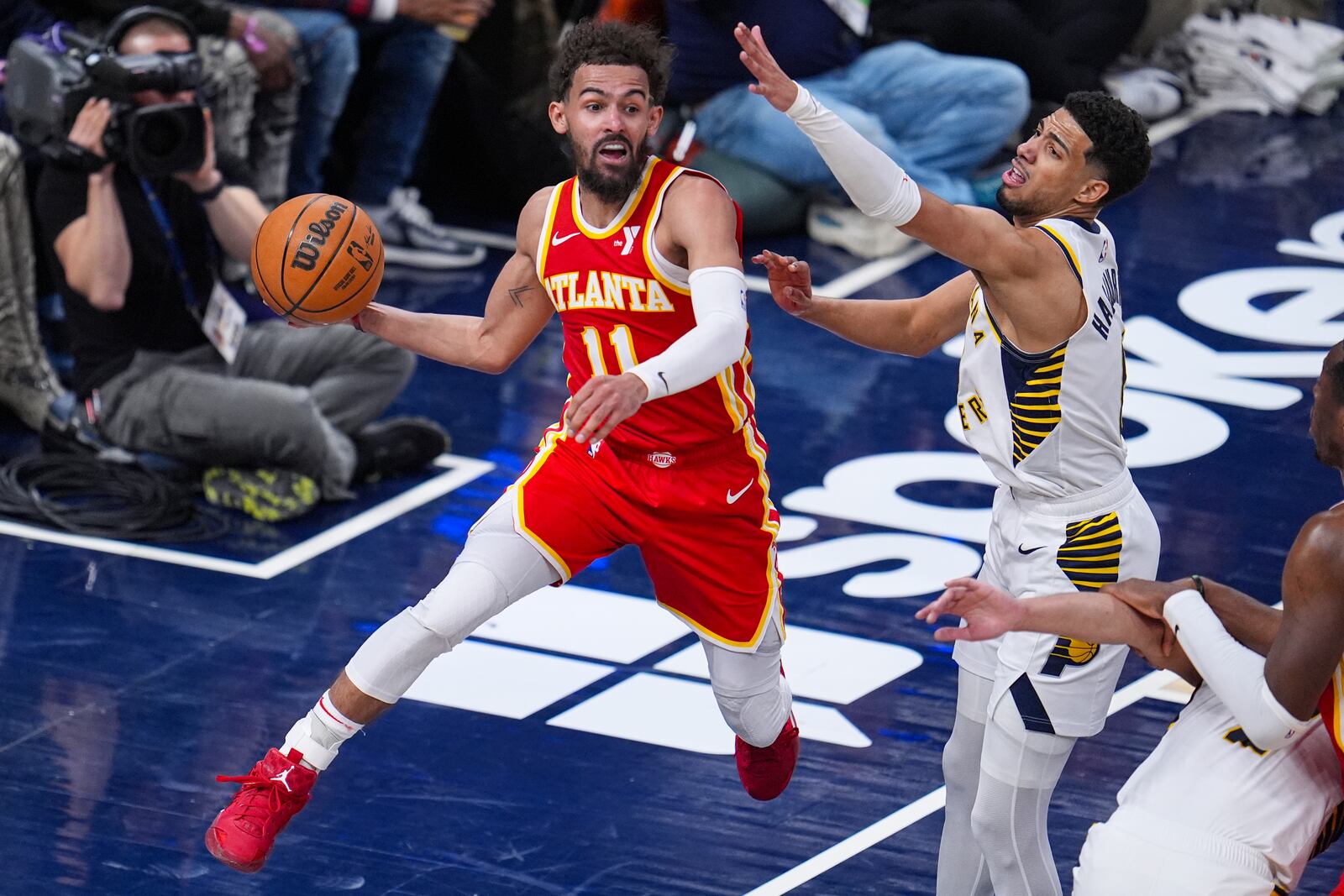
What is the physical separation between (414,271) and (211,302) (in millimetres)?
2370

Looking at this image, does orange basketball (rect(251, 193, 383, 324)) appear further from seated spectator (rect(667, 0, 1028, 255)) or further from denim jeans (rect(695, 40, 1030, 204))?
denim jeans (rect(695, 40, 1030, 204))

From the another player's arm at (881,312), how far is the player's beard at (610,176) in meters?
0.35

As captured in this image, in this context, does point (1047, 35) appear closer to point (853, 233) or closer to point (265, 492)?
point (853, 233)

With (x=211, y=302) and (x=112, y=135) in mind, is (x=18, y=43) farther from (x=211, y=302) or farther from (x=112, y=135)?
(x=211, y=302)

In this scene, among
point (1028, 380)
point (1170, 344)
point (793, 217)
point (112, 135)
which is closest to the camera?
point (1028, 380)

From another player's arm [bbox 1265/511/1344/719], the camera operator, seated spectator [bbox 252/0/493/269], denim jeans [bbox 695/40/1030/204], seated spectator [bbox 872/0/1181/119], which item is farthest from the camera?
seated spectator [bbox 872/0/1181/119]

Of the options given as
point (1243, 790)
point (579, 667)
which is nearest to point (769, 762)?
point (579, 667)

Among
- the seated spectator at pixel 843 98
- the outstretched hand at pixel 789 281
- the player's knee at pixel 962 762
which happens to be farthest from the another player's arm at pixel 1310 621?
the seated spectator at pixel 843 98

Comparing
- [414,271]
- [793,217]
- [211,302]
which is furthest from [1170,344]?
[211,302]

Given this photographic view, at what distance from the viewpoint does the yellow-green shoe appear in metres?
6.97

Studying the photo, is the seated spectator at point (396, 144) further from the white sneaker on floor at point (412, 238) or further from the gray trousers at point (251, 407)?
the gray trousers at point (251, 407)

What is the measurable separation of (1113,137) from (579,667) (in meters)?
2.64

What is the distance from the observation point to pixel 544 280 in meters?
4.72

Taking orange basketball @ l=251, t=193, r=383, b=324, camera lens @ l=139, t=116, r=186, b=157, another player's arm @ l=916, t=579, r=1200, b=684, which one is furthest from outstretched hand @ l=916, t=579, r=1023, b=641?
camera lens @ l=139, t=116, r=186, b=157
